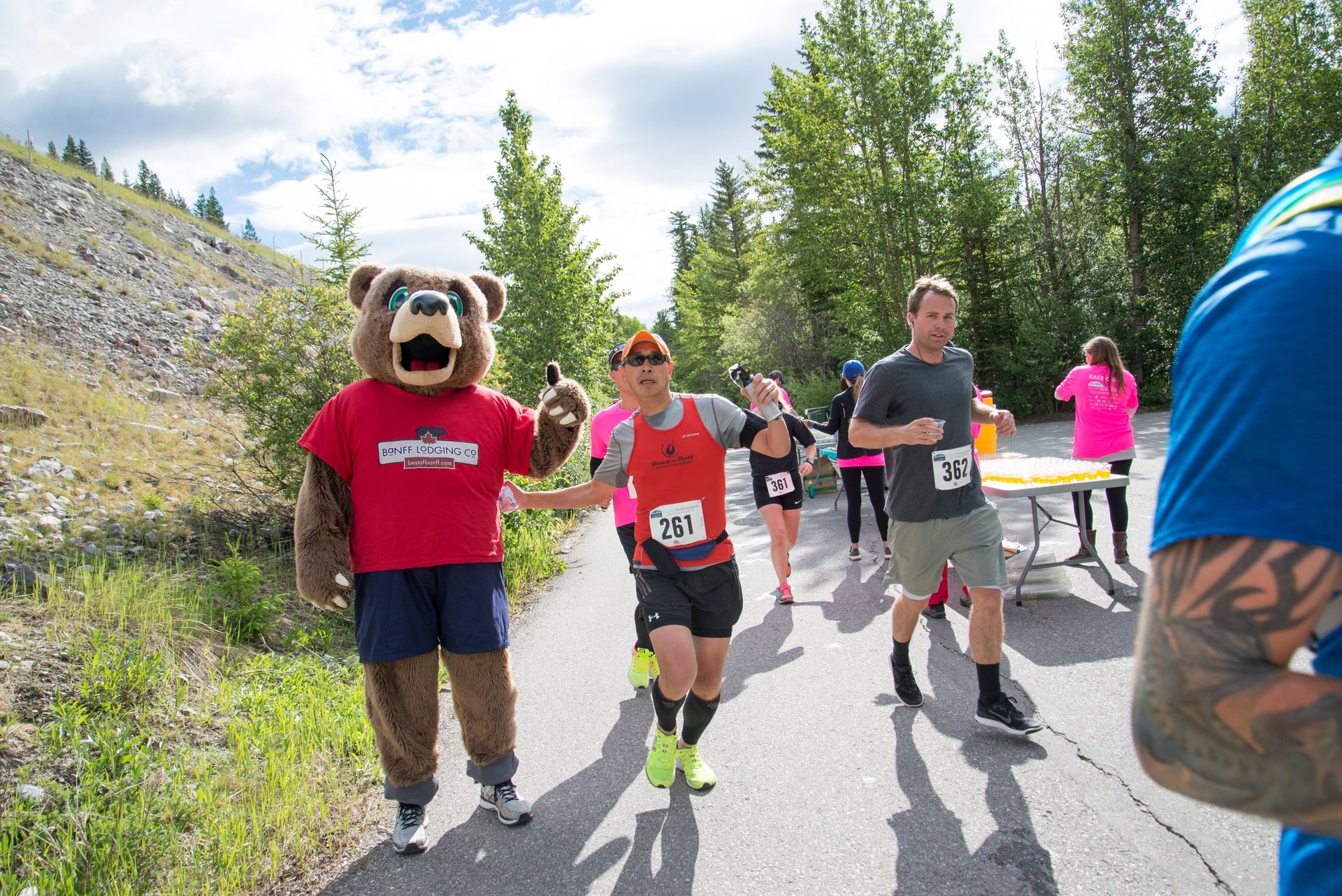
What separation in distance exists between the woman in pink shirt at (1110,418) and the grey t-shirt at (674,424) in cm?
423

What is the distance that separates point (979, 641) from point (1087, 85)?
2549 cm

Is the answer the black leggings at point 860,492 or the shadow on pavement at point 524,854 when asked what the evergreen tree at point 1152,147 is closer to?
the black leggings at point 860,492

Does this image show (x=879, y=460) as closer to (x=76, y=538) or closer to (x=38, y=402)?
(x=76, y=538)

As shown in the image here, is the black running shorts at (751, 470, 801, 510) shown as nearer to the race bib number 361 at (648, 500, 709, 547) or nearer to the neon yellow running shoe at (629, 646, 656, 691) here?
the neon yellow running shoe at (629, 646, 656, 691)

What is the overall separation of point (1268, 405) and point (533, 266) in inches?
830

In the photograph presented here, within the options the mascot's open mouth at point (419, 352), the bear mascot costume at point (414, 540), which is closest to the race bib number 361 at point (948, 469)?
the bear mascot costume at point (414, 540)

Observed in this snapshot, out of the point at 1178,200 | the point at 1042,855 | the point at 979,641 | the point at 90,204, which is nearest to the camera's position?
the point at 1042,855

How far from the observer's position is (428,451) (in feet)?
10.9

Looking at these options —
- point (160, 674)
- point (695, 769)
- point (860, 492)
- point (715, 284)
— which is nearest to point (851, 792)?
point (695, 769)

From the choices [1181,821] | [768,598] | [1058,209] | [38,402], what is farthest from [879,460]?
[1058,209]

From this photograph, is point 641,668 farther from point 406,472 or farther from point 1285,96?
point 1285,96

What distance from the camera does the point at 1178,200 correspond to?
2191 cm

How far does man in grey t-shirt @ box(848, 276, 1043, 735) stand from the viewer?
13.2ft

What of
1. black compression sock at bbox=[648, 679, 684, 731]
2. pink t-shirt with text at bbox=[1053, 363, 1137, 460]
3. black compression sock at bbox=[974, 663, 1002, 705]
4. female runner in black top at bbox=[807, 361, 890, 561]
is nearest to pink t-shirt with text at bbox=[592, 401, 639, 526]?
black compression sock at bbox=[648, 679, 684, 731]
